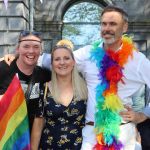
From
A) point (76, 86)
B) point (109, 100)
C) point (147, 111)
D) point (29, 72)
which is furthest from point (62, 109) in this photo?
point (147, 111)

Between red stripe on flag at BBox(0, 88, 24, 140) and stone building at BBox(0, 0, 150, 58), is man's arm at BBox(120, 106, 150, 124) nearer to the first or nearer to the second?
red stripe on flag at BBox(0, 88, 24, 140)

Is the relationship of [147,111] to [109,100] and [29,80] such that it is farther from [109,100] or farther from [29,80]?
[29,80]

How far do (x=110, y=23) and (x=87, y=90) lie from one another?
59cm

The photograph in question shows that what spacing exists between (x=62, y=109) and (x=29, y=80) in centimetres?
47

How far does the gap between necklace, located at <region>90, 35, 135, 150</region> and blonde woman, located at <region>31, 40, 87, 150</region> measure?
0.15 m

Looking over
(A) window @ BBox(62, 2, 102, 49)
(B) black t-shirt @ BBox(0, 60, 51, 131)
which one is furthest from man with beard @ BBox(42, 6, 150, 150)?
(A) window @ BBox(62, 2, 102, 49)

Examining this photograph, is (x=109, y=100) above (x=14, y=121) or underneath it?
above

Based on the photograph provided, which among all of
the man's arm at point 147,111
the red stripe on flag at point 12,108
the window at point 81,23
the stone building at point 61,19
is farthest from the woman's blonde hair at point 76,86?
the window at point 81,23

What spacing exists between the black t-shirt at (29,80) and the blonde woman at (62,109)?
11 cm

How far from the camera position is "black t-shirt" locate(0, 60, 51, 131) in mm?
3891

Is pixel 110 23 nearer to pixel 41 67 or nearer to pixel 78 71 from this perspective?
pixel 78 71

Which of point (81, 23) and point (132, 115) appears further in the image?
point (81, 23)

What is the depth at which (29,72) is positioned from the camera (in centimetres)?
404

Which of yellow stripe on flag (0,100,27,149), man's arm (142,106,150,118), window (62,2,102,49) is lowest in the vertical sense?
yellow stripe on flag (0,100,27,149)
